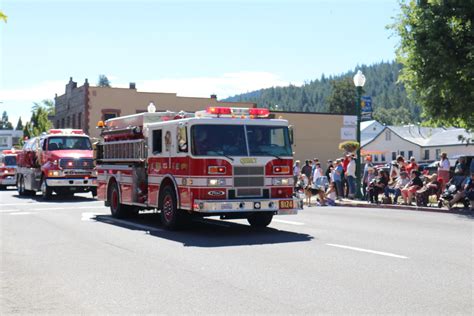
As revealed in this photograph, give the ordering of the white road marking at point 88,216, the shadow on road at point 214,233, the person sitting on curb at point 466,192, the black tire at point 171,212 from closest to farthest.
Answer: the shadow on road at point 214,233, the black tire at point 171,212, the white road marking at point 88,216, the person sitting on curb at point 466,192

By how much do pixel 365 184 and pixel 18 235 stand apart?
46.7 feet

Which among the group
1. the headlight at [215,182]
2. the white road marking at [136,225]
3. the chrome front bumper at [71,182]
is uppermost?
the headlight at [215,182]

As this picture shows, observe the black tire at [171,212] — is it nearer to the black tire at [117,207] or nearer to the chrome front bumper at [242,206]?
the chrome front bumper at [242,206]

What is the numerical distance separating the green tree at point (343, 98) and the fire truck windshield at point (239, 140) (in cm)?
13271

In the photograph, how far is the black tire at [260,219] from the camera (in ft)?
49.1

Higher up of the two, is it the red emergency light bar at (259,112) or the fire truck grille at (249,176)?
the red emergency light bar at (259,112)

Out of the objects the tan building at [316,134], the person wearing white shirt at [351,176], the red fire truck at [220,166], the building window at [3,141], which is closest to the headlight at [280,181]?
the red fire truck at [220,166]

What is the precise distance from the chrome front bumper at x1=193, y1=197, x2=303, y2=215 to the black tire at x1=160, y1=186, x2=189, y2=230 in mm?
1029

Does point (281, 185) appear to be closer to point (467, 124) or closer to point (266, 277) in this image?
point (266, 277)

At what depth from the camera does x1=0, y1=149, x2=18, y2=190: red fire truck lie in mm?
40219

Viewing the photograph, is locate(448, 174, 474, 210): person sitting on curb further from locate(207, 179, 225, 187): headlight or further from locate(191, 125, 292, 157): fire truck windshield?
locate(207, 179, 225, 187): headlight

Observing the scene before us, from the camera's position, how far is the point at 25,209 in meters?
22.1

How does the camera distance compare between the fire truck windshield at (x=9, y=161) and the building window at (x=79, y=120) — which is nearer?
the fire truck windshield at (x=9, y=161)

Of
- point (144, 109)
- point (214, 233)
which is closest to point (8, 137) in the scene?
point (144, 109)
